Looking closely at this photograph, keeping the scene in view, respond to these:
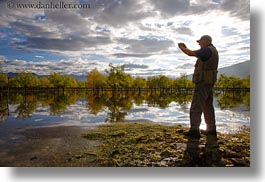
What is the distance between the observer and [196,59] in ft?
11.5

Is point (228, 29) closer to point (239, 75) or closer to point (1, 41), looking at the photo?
point (239, 75)

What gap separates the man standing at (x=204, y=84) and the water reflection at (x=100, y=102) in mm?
125

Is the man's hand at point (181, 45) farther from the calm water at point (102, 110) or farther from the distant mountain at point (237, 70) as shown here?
the calm water at point (102, 110)

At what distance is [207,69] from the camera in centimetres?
352

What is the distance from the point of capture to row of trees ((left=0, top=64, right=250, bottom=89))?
11.9ft

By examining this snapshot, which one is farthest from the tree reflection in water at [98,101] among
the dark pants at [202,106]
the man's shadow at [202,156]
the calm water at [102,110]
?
the man's shadow at [202,156]

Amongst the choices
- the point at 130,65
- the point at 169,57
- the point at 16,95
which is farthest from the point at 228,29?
the point at 16,95

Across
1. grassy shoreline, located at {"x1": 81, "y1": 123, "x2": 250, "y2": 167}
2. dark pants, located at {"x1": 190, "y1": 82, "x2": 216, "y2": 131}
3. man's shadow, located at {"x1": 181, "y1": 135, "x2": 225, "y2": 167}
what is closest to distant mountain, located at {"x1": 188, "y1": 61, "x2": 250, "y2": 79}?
dark pants, located at {"x1": 190, "y1": 82, "x2": 216, "y2": 131}

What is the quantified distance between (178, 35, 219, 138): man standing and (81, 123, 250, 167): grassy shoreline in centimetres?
15

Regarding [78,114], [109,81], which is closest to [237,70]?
[109,81]

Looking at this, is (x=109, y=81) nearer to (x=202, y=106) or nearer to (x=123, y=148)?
(x=123, y=148)

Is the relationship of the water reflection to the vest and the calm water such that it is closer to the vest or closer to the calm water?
the calm water

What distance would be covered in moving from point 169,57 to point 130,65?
0.49 meters

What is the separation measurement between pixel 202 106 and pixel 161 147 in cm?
69
